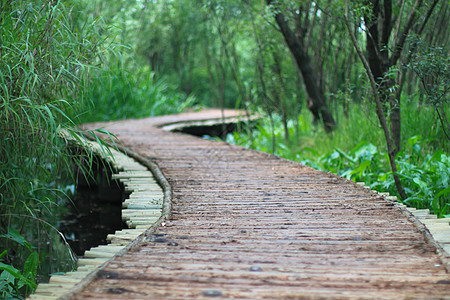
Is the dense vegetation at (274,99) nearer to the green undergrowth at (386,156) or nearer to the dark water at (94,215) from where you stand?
the green undergrowth at (386,156)

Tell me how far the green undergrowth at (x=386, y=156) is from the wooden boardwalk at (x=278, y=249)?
1.83ft

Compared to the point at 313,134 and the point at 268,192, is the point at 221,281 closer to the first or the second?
the point at 268,192

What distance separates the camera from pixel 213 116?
10117mm

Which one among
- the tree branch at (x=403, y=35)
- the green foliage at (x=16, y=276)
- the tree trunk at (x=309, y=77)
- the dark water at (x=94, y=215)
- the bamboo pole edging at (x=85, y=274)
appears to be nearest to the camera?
the bamboo pole edging at (x=85, y=274)

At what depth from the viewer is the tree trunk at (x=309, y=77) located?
5911 millimetres

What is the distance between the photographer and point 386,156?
436cm

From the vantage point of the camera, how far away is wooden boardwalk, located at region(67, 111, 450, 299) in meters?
1.83

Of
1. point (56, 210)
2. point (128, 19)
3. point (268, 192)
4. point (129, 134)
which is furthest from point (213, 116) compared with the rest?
point (268, 192)

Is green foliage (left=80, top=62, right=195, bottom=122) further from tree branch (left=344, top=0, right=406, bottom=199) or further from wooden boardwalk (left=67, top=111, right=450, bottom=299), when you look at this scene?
wooden boardwalk (left=67, top=111, right=450, bottom=299)

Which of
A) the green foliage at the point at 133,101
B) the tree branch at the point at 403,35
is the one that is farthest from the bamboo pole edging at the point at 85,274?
the green foliage at the point at 133,101

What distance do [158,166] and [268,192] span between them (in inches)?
49.3

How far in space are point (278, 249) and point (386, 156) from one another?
242 centimetres

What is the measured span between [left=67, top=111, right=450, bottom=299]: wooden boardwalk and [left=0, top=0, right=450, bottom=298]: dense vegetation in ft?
Answer: 2.48

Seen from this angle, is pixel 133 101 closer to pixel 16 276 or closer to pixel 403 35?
pixel 403 35
